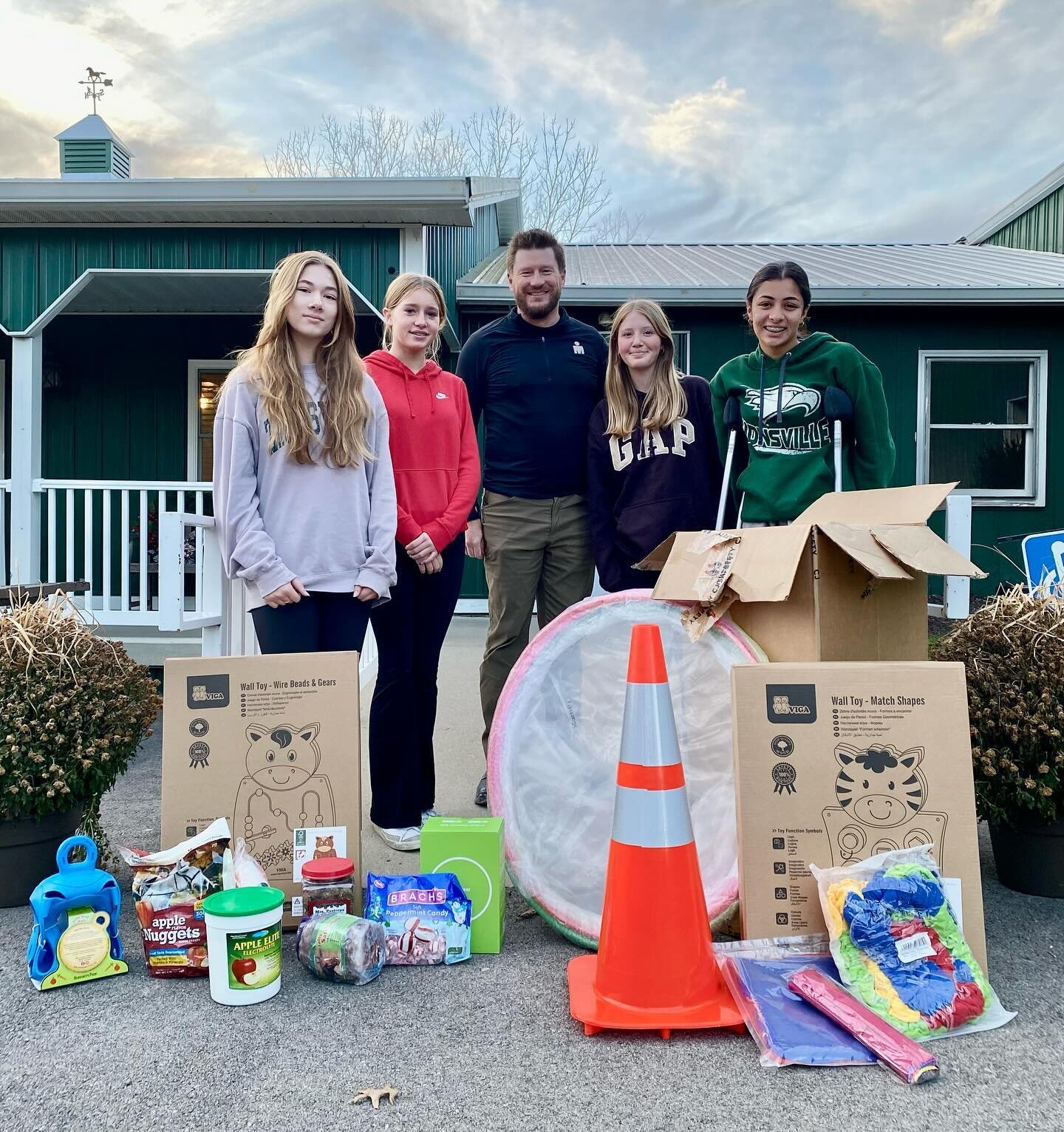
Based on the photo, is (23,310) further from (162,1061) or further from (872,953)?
(872,953)

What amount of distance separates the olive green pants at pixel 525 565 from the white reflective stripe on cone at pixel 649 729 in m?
1.08

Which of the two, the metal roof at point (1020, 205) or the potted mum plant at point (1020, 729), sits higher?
the metal roof at point (1020, 205)

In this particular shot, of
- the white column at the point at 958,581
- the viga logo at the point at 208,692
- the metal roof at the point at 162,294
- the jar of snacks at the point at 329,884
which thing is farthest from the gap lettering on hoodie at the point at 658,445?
the metal roof at the point at 162,294

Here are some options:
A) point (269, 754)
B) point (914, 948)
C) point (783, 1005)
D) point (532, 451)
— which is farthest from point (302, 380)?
point (914, 948)

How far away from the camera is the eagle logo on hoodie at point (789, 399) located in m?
2.89

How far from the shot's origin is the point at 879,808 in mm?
2074

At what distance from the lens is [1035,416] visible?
27.0ft

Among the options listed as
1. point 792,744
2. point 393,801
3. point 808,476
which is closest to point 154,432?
point 393,801

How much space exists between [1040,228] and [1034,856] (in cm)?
1173

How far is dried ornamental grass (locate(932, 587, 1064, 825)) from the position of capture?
2416 mm

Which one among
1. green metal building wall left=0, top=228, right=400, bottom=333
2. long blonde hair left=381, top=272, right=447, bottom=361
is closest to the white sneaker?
long blonde hair left=381, top=272, right=447, bottom=361

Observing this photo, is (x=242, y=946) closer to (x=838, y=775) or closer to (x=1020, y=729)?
(x=838, y=775)

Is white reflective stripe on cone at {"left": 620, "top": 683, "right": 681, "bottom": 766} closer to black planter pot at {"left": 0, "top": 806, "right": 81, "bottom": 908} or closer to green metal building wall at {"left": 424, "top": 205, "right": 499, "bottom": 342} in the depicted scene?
black planter pot at {"left": 0, "top": 806, "right": 81, "bottom": 908}

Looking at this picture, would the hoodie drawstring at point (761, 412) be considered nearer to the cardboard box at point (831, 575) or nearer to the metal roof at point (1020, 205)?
the cardboard box at point (831, 575)
